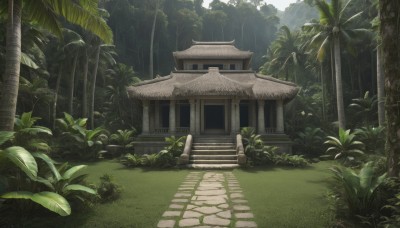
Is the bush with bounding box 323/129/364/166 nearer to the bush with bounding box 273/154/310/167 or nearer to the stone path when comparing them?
the bush with bounding box 273/154/310/167

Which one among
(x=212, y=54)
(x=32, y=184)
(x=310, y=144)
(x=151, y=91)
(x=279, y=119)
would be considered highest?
(x=212, y=54)

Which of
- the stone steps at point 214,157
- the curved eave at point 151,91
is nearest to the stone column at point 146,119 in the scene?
the curved eave at point 151,91

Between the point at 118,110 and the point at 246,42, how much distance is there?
47.6 meters

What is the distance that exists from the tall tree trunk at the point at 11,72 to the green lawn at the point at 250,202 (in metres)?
2.75

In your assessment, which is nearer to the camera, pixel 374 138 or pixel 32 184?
pixel 32 184

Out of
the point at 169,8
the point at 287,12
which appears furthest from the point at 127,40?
the point at 287,12

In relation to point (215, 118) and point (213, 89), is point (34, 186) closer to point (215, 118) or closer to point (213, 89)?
point (213, 89)

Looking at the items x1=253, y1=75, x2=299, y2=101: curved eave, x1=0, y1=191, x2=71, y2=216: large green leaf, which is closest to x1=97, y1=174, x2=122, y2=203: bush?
x1=0, y1=191, x2=71, y2=216: large green leaf

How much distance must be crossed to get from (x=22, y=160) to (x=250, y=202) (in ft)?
14.8

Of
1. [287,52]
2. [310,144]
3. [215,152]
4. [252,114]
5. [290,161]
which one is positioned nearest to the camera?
[290,161]

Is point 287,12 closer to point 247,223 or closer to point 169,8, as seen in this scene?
→ point 169,8

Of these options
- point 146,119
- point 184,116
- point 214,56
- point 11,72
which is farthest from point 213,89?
point 11,72

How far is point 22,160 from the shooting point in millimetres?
4297

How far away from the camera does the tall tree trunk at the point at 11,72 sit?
6.39 m
